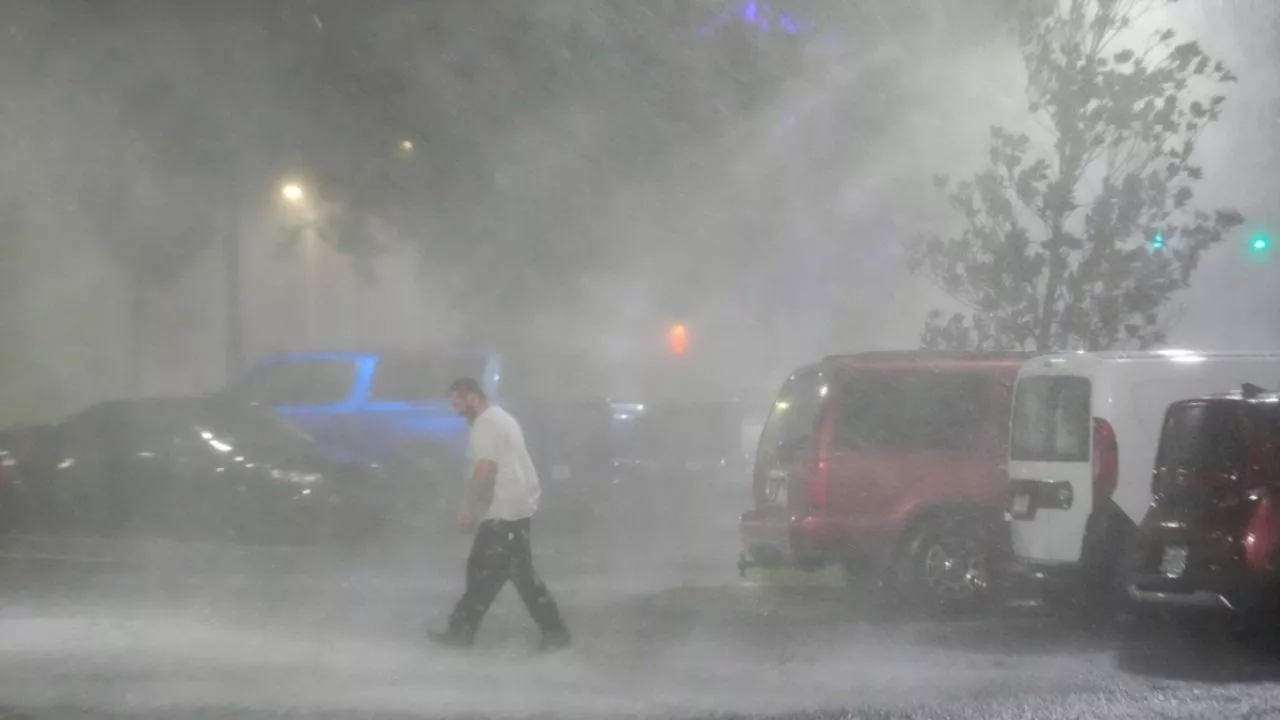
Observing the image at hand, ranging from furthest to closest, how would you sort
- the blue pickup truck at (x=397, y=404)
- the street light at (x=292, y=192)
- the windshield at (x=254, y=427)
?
the street light at (x=292, y=192) → the blue pickup truck at (x=397, y=404) → the windshield at (x=254, y=427)

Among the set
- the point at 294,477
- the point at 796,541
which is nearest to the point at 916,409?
the point at 796,541

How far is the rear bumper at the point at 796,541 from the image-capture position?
8.04 m

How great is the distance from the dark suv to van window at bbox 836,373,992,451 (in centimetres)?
142

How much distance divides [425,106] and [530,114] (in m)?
1.49

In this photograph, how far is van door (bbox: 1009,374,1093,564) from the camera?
746cm

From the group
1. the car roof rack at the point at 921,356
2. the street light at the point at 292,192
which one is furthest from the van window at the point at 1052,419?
the street light at the point at 292,192

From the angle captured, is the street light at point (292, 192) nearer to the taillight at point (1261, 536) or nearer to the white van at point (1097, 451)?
the white van at point (1097, 451)

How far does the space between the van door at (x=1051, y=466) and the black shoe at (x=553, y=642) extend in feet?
9.35

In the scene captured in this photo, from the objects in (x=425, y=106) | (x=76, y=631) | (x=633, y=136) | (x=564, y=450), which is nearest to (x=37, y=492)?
(x=76, y=631)

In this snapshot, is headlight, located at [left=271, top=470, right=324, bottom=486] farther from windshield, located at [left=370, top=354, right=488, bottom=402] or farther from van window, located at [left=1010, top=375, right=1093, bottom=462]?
van window, located at [left=1010, top=375, right=1093, bottom=462]

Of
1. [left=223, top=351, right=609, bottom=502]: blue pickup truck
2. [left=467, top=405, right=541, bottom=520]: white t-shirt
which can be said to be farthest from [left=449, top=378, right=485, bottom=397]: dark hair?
[left=223, top=351, right=609, bottom=502]: blue pickup truck

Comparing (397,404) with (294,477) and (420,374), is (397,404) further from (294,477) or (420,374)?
(294,477)

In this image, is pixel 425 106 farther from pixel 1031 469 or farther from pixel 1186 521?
pixel 1186 521

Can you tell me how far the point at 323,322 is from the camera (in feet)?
67.9
